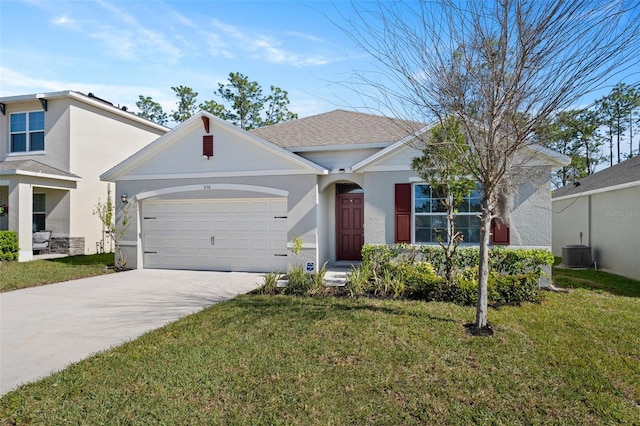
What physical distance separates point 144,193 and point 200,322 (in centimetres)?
733

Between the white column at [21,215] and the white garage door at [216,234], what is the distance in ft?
17.5

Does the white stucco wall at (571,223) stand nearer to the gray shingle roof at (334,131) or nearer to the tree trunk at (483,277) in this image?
the gray shingle roof at (334,131)

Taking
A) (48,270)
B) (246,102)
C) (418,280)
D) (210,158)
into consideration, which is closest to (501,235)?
(418,280)

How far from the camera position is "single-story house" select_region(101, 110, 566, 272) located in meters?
9.92

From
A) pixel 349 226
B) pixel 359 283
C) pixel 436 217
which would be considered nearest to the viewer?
pixel 359 283

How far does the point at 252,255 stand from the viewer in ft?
36.7

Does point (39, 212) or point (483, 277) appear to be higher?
point (39, 212)

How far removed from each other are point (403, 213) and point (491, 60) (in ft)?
17.8

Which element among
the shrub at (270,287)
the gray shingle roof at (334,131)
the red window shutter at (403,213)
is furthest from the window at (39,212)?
the red window shutter at (403,213)

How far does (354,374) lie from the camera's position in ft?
13.5

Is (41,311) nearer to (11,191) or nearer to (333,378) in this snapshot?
(333,378)

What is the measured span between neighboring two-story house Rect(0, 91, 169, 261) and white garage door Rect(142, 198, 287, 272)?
5612mm

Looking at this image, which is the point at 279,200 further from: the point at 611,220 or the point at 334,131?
the point at 611,220

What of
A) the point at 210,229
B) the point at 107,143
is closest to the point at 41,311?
the point at 210,229
